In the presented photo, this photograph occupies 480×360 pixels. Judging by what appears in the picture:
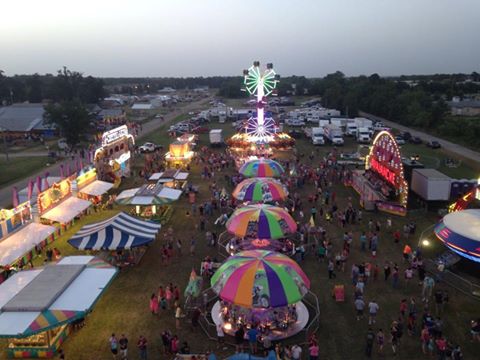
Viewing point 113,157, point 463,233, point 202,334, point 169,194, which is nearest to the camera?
point 202,334

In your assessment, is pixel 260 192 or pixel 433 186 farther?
pixel 433 186

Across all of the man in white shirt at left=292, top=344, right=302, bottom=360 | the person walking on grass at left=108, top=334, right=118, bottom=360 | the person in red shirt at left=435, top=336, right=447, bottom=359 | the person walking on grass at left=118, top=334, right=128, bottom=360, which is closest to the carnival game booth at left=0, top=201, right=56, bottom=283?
the person walking on grass at left=108, top=334, right=118, bottom=360

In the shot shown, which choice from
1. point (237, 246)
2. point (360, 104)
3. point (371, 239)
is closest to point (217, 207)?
point (237, 246)

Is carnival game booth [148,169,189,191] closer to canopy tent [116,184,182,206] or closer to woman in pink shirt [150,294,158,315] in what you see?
canopy tent [116,184,182,206]

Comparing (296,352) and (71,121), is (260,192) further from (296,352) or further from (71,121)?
(71,121)

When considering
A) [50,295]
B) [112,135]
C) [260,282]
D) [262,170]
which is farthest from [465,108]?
[50,295]

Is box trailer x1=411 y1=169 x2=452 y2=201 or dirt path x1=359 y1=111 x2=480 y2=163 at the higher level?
box trailer x1=411 y1=169 x2=452 y2=201
